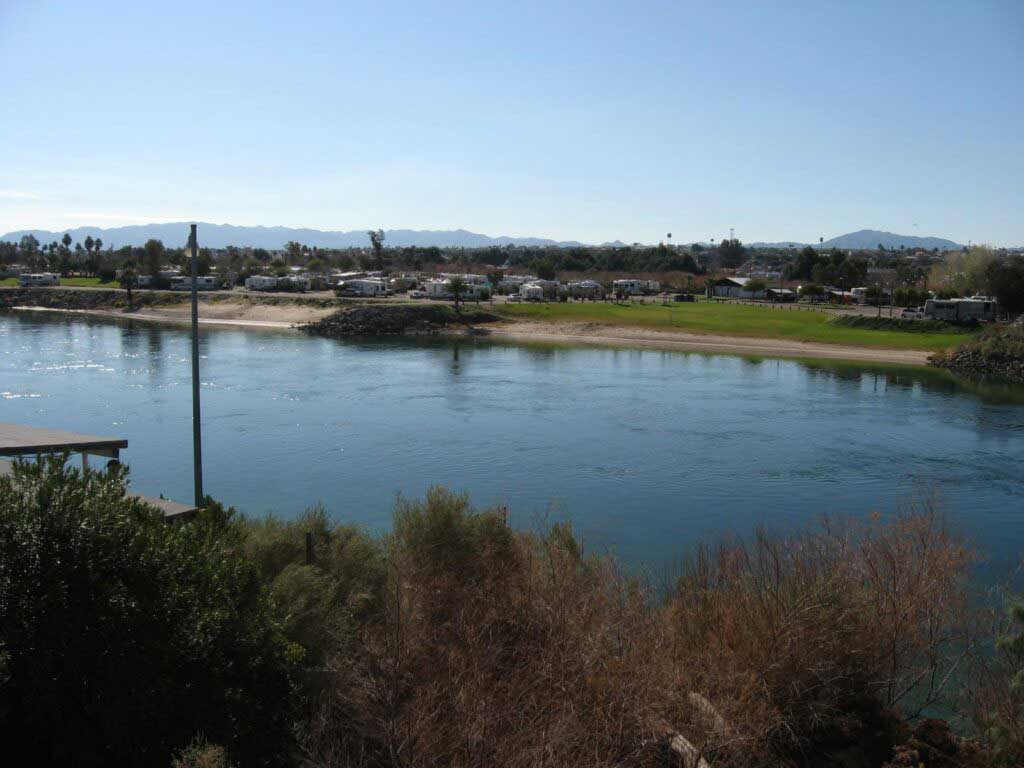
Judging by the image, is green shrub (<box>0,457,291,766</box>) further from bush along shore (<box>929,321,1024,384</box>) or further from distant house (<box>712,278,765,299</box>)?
distant house (<box>712,278,765,299</box>)

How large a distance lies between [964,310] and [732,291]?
1568 inches

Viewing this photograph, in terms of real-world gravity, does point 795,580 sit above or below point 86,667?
below

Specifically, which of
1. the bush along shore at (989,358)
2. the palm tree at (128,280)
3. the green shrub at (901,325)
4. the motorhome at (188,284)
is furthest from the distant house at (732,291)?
the palm tree at (128,280)

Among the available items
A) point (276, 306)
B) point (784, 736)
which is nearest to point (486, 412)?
point (784, 736)

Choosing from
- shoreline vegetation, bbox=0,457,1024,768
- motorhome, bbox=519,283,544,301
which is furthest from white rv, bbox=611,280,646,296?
shoreline vegetation, bbox=0,457,1024,768

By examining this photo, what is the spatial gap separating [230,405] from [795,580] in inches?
1336

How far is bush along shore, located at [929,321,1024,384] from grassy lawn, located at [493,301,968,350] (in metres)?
3.99

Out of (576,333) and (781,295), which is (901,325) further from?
(781,295)

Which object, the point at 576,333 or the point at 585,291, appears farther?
the point at 585,291

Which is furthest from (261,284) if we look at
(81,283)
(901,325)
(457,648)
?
(457,648)

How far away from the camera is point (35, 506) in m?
7.55

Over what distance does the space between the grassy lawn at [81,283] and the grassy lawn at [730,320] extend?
54710 mm

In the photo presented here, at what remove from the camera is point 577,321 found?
7906 cm

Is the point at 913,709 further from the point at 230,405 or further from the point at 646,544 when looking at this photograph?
the point at 230,405
